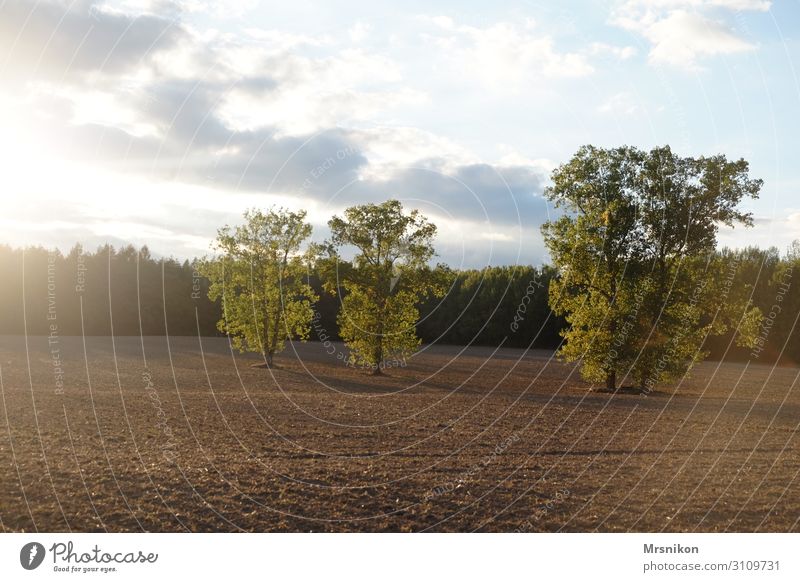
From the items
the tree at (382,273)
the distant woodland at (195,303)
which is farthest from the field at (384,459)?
the distant woodland at (195,303)

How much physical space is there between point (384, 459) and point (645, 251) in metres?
26.1

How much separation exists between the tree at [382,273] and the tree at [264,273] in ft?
12.9

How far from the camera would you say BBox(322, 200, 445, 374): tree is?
1944 inches

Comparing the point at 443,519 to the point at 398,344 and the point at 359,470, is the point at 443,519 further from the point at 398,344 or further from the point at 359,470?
the point at 398,344

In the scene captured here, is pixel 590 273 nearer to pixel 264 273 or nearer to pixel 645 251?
pixel 645 251

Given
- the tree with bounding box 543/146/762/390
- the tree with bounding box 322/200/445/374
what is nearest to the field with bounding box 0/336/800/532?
the tree with bounding box 543/146/762/390

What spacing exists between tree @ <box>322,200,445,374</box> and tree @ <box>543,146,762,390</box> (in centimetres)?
1175

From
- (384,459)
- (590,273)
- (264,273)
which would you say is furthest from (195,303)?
(384,459)

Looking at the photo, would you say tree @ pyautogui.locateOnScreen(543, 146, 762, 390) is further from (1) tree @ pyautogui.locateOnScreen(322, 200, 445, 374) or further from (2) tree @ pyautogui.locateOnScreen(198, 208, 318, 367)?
(2) tree @ pyautogui.locateOnScreen(198, 208, 318, 367)

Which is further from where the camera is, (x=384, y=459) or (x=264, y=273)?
(x=264, y=273)

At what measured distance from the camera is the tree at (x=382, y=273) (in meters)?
49.4

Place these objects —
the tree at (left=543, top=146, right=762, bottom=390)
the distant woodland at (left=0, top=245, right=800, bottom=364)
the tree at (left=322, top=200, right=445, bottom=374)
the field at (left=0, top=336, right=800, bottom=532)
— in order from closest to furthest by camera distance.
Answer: the field at (left=0, top=336, right=800, bottom=532), the tree at (left=543, top=146, right=762, bottom=390), the tree at (left=322, top=200, right=445, bottom=374), the distant woodland at (left=0, top=245, right=800, bottom=364)

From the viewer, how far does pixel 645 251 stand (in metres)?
39.7

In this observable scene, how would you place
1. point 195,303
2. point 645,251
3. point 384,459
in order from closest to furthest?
point 384,459
point 645,251
point 195,303
